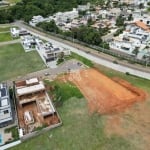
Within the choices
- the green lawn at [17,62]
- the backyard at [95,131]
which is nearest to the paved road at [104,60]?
the green lawn at [17,62]

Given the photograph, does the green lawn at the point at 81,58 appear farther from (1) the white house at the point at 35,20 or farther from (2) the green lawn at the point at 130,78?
(1) the white house at the point at 35,20

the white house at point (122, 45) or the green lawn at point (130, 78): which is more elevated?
the white house at point (122, 45)

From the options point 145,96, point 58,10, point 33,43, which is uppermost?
point 58,10

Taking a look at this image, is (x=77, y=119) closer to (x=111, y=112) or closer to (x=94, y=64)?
(x=111, y=112)

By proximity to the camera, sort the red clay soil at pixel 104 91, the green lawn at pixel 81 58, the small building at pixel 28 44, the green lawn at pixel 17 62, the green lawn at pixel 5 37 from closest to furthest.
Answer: the red clay soil at pixel 104 91 < the green lawn at pixel 17 62 < the green lawn at pixel 81 58 < the small building at pixel 28 44 < the green lawn at pixel 5 37

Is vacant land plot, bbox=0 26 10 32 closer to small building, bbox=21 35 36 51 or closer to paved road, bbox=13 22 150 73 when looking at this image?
paved road, bbox=13 22 150 73

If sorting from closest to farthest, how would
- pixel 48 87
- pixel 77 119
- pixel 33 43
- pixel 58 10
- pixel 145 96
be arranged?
pixel 77 119, pixel 145 96, pixel 48 87, pixel 33 43, pixel 58 10

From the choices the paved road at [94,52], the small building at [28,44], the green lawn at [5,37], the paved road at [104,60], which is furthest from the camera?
the green lawn at [5,37]

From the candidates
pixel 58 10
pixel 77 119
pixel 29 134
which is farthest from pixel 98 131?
pixel 58 10
